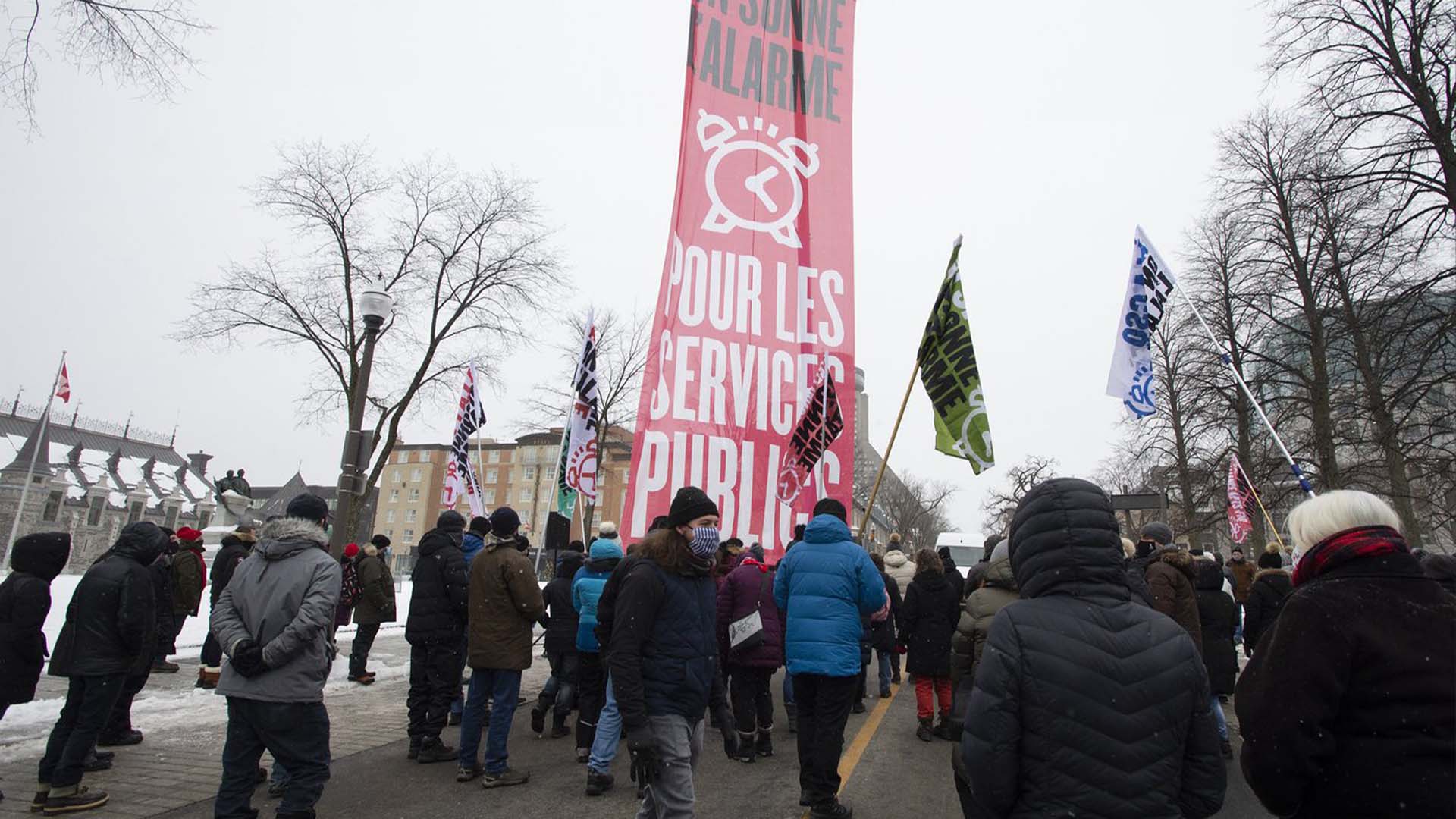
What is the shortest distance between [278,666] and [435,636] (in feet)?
8.56

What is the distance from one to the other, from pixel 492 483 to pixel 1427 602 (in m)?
95.4

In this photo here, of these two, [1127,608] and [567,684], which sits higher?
[1127,608]

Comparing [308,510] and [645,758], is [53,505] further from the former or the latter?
[645,758]

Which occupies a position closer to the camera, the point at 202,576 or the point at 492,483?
the point at 202,576

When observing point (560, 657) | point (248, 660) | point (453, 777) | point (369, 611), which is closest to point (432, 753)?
point (453, 777)

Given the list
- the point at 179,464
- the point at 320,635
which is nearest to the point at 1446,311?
the point at 320,635

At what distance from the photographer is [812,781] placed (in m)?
4.72

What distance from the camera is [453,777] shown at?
5.64 meters

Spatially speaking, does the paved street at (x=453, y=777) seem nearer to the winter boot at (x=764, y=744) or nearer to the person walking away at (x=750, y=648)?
the winter boot at (x=764, y=744)

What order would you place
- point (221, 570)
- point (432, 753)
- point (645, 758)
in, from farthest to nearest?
1. point (221, 570)
2. point (432, 753)
3. point (645, 758)

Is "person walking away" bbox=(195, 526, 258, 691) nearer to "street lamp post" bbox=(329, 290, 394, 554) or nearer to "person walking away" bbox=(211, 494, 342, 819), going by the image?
"street lamp post" bbox=(329, 290, 394, 554)

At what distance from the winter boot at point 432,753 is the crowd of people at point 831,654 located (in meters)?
0.02

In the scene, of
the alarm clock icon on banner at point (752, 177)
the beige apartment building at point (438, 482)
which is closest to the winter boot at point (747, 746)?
the alarm clock icon on banner at point (752, 177)

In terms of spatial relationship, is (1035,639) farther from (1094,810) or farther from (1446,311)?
(1446,311)
